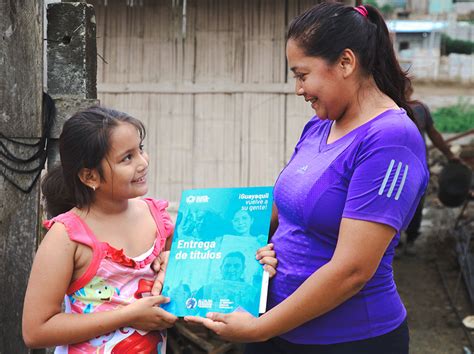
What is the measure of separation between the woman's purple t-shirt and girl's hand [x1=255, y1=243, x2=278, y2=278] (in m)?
0.02

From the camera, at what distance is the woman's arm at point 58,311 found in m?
2.02

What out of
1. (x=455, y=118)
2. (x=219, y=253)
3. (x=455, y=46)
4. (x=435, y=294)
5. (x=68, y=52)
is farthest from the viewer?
(x=455, y=46)

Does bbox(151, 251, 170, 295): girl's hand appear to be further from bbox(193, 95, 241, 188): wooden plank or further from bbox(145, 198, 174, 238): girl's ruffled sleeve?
bbox(193, 95, 241, 188): wooden plank

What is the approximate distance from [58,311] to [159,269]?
0.35 meters

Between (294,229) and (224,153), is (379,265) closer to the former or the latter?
(294,229)

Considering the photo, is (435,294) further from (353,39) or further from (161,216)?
(353,39)

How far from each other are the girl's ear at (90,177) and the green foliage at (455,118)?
14.8 meters

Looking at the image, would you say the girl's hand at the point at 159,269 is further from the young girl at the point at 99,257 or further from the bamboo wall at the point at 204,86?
the bamboo wall at the point at 204,86

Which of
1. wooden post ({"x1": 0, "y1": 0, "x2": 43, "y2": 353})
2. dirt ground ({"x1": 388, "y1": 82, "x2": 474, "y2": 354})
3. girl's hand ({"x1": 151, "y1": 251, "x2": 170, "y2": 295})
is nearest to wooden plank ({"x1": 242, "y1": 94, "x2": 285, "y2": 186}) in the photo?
dirt ground ({"x1": 388, "y1": 82, "x2": 474, "y2": 354})

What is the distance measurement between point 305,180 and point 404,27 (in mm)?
18273

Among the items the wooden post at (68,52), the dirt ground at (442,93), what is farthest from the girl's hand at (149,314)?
the dirt ground at (442,93)

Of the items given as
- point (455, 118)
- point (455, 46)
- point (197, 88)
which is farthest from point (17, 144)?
point (455, 46)

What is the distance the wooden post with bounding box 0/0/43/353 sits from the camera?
9.88 feet

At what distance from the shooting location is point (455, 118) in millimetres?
16297
